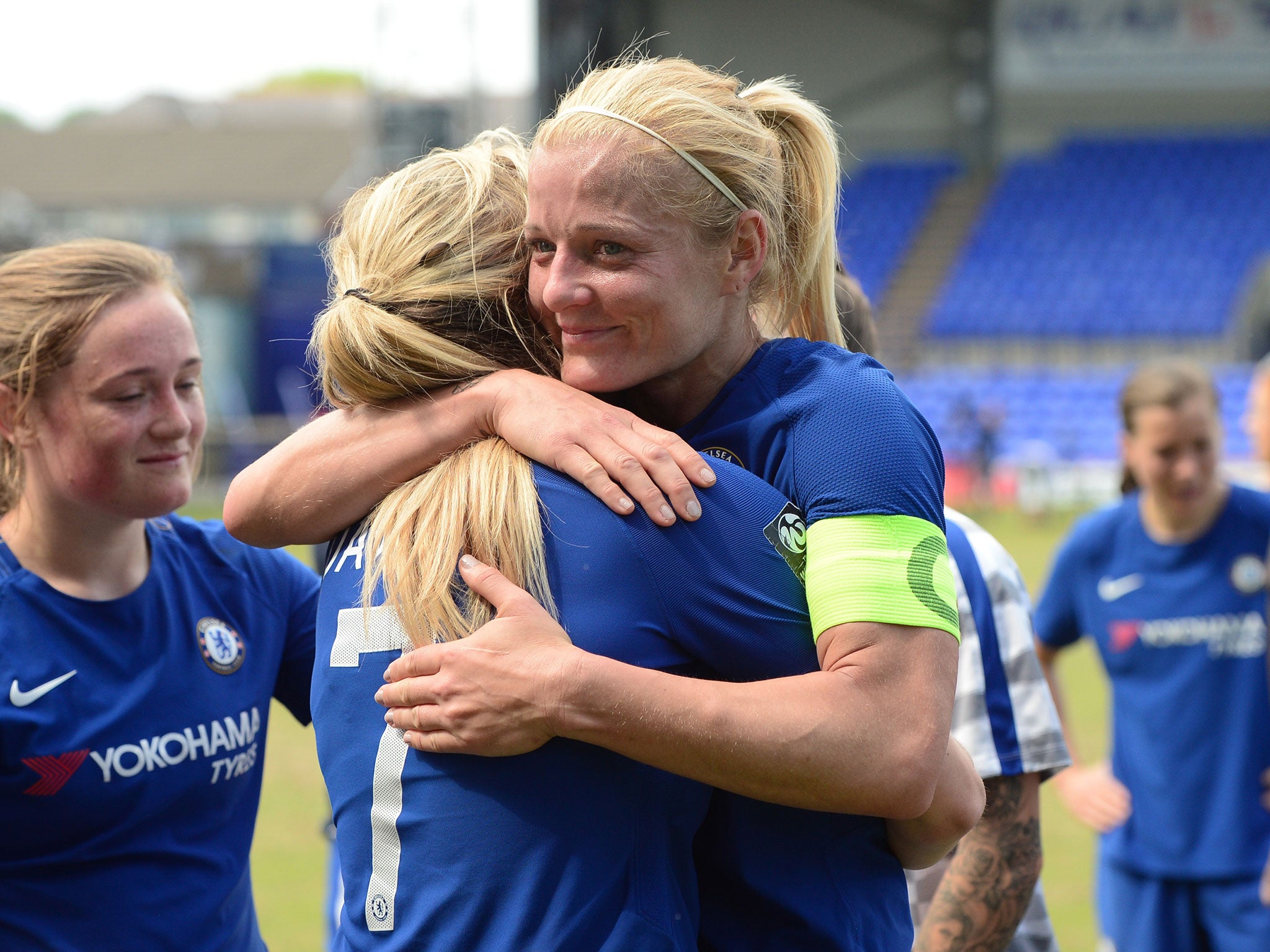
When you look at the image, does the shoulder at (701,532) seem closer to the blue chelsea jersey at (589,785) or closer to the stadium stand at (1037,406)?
the blue chelsea jersey at (589,785)

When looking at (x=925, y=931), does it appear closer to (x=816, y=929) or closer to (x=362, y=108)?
(x=816, y=929)

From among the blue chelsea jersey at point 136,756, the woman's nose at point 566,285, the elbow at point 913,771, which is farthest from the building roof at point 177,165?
the elbow at point 913,771

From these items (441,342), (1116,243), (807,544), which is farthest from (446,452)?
(1116,243)

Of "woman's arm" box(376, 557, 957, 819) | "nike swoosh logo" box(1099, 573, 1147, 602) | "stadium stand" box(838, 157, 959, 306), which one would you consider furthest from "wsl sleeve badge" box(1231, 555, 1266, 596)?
"stadium stand" box(838, 157, 959, 306)

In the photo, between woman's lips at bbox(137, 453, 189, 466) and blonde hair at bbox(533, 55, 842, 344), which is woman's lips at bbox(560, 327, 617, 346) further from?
woman's lips at bbox(137, 453, 189, 466)

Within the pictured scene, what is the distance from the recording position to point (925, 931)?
2.21 meters

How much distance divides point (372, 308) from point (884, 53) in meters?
27.3

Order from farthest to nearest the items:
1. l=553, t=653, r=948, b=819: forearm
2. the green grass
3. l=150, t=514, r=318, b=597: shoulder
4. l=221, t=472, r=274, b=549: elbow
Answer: the green grass, l=150, t=514, r=318, b=597: shoulder, l=221, t=472, r=274, b=549: elbow, l=553, t=653, r=948, b=819: forearm

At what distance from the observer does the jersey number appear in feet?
4.95

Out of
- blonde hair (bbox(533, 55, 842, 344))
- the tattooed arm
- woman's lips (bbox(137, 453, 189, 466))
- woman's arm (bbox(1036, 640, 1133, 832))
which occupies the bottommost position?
woman's arm (bbox(1036, 640, 1133, 832))

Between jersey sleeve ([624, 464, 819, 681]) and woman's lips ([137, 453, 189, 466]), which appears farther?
woman's lips ([137, 453, 189, 466])

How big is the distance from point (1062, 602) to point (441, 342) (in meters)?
3.16

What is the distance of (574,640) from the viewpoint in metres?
1.46

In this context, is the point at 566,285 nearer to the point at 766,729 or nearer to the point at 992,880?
the point at 766,729
